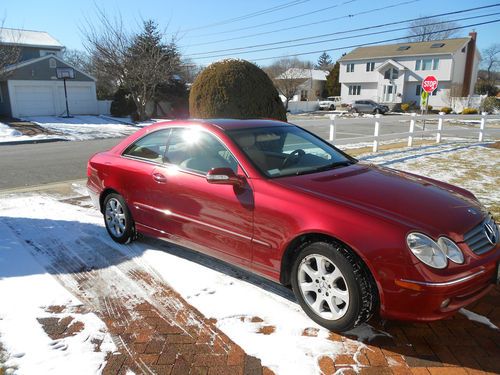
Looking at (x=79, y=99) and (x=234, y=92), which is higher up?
(x=234, y=92)

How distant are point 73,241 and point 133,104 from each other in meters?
29.0

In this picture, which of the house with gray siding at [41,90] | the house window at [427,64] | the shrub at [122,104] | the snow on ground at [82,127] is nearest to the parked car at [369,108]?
the house window at [427,64]

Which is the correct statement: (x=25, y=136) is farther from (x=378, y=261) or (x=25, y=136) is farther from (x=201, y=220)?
(x=378, y=261)

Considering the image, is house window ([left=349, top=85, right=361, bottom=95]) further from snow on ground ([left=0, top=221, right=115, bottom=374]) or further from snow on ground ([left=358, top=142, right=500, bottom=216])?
snow on ground ([left=0, top=221, right=115, bottom=374])

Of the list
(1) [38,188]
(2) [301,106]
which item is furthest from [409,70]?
(1) [38,188]

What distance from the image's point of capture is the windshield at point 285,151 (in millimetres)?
3641

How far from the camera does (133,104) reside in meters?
31.9

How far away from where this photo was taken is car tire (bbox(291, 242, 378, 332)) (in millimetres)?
2768

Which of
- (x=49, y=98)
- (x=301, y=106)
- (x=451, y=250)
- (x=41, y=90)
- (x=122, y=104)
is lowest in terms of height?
(x=301, y=106)

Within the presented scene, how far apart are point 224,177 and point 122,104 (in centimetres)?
3043

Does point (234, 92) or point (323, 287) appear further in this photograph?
point (234, 92)

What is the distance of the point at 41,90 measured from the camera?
28.7 metres

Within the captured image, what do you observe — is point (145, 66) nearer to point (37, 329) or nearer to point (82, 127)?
point (82, 127)

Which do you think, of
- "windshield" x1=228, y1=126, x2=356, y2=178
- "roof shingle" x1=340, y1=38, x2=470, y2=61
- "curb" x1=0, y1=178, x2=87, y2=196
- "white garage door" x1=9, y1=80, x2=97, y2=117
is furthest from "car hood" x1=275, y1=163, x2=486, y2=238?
"roof shingle" x1=340, y1=38, x2=470, y2=61
